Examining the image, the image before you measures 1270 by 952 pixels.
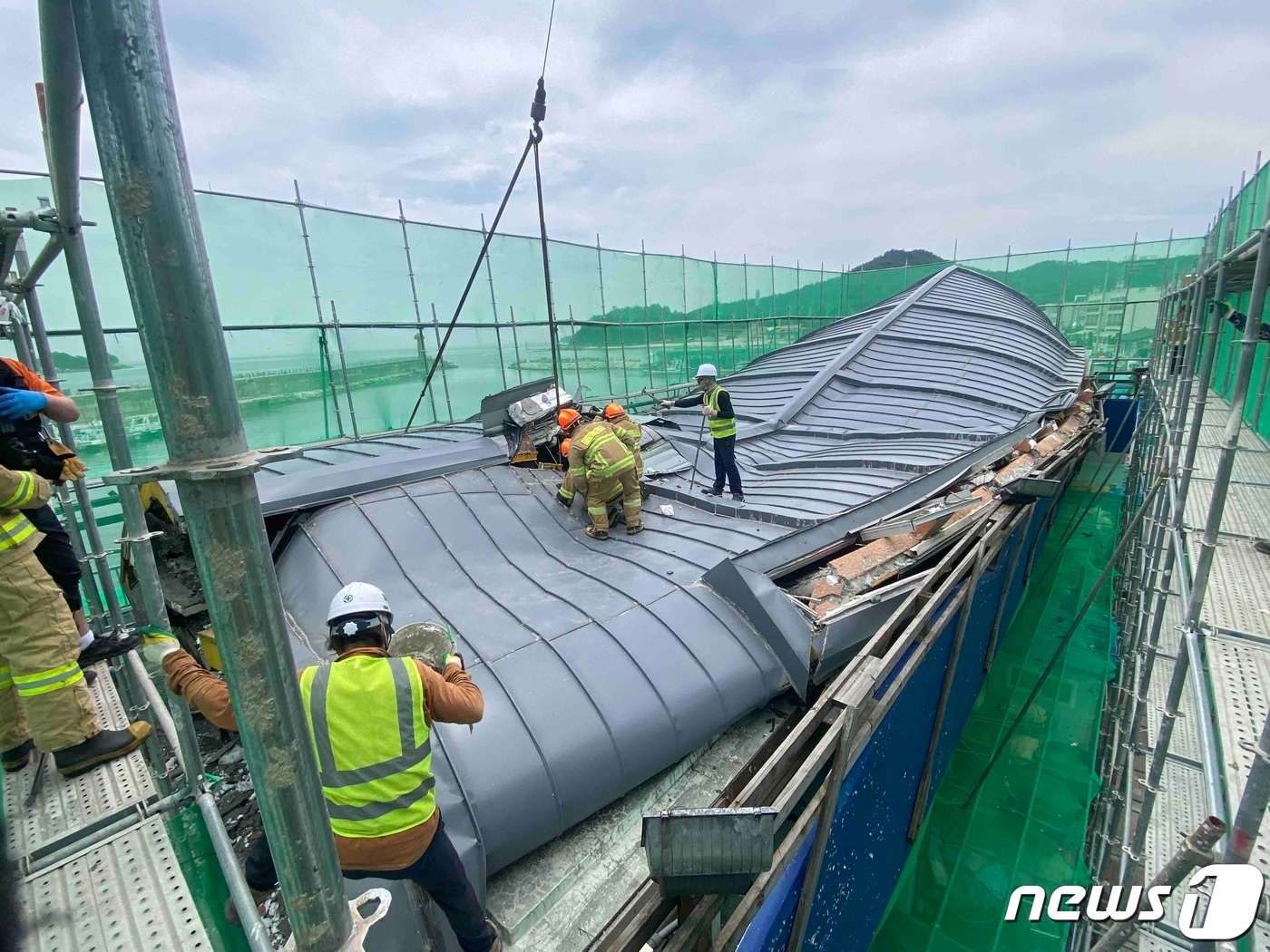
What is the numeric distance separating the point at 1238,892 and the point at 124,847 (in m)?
3.99

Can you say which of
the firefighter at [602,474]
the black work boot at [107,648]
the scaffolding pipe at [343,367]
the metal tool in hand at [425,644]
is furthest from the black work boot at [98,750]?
the scaffolding pipe at [343,367]

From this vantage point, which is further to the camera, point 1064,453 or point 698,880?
point 1064,453

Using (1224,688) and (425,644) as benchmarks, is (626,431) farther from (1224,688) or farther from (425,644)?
(1224,688)

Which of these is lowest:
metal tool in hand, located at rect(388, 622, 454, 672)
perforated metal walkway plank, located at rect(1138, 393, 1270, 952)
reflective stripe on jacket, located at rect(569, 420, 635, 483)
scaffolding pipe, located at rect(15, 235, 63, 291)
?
perforated metal walkway plank, located at rect(1138, 393, 1270, 952)

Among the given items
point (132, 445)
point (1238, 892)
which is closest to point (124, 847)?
point (1238, 892)

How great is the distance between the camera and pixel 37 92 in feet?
7.09

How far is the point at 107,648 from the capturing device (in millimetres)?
2664

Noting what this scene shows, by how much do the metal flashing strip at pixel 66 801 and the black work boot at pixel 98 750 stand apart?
0.04 metres

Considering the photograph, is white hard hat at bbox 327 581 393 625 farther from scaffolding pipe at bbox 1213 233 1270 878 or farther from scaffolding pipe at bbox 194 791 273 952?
scaffolding pipe at bbox 1213 233 1270 878

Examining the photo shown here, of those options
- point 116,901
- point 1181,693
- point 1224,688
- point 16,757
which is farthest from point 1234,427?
point 16,757

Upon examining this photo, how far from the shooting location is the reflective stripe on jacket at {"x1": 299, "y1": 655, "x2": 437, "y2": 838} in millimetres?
2174

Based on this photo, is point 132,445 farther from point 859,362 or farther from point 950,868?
point 859,362

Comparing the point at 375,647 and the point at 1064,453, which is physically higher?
the point at 375,647

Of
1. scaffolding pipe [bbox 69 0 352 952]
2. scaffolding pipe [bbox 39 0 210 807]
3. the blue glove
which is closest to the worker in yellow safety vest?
scaffolding pipe [bbox 39 0 210 807]
